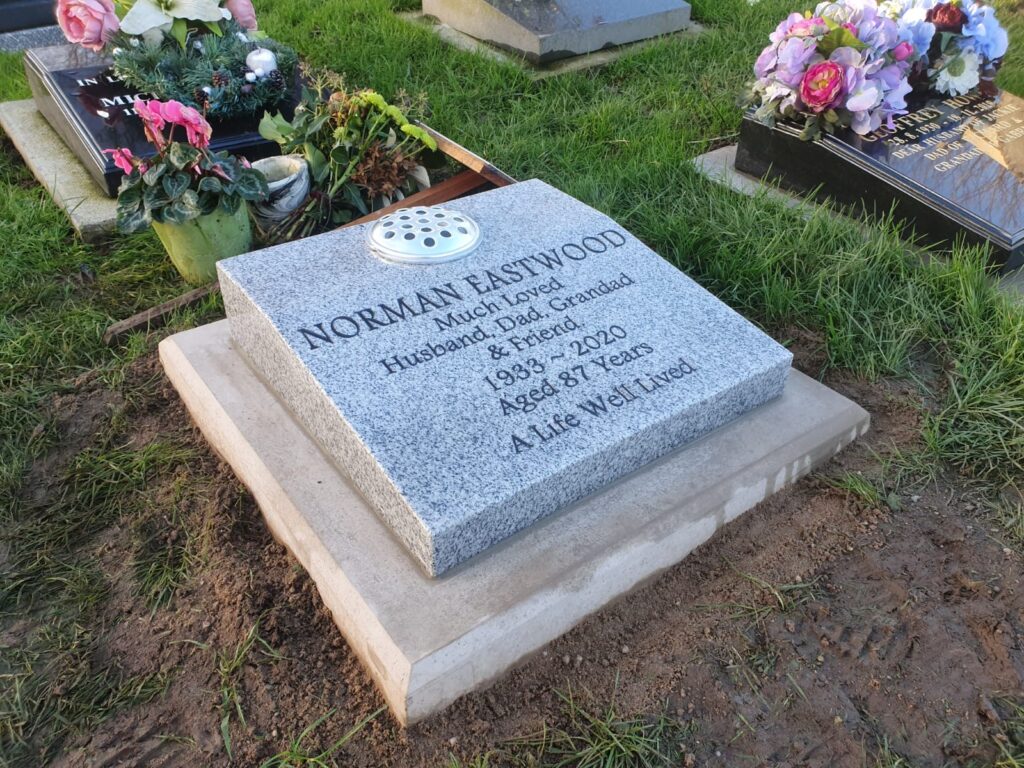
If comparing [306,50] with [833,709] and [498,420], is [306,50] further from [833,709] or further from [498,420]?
[833,709]

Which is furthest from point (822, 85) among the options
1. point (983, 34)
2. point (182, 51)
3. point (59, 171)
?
point (59, 171)

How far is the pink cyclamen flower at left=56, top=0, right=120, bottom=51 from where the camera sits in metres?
3.05

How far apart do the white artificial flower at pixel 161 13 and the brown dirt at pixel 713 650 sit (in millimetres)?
1951

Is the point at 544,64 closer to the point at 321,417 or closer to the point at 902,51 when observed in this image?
the point at 902,51

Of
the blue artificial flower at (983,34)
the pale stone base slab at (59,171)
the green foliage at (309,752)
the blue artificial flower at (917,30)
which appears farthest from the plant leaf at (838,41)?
the green foliage at (309,752)

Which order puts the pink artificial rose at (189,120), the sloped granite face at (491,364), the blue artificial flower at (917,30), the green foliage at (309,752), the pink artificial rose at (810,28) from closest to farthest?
1. the green foliage at (309,752)
2. the sloped granite face at (491,364)
3. the pink artificial rose at (189,120)
4. the pink artificial rose at (810,28)
5. the blue artificial flower at (917,30)

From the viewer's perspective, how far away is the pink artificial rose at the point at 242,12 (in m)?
3.29

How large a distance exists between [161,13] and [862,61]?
255cm

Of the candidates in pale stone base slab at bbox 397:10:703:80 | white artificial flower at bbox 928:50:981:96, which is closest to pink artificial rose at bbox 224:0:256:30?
pale stone base slab at bbox 397:10:703:80

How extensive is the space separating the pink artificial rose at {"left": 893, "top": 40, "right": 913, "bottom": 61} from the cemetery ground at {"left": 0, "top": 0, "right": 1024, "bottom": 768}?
69cm

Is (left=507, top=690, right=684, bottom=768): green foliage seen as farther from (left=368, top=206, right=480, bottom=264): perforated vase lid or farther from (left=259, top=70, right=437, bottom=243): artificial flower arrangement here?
(left=259, top=70, right=437, bottom=243): artificial flower arrangement

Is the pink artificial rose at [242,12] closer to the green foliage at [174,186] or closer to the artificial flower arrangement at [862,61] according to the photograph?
the green foliage at [174,186]

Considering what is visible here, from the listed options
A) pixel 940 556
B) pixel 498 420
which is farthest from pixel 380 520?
pixel 940 556

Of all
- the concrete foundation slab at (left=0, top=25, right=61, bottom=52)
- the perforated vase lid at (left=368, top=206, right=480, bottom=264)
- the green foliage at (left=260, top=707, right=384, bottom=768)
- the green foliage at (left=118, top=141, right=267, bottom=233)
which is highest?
the perforated vase lid at (left=368, top=206, right=480, bottom=264)
